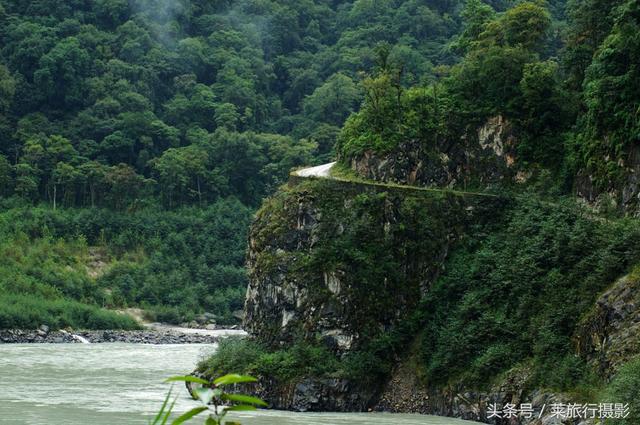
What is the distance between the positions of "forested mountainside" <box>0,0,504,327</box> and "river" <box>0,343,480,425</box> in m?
12.1

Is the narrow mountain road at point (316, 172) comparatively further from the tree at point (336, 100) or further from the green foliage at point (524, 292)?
the tree at point (336, 100)

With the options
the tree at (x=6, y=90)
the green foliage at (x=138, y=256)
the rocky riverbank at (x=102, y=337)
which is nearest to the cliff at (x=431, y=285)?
the rocky riverbank at (x=102, y=337)

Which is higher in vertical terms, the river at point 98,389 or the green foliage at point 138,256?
the river at point 98,389

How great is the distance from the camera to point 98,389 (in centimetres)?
3453

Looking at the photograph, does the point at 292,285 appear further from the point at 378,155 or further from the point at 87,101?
the point at 87,101

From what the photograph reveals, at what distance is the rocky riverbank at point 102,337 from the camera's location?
180ft

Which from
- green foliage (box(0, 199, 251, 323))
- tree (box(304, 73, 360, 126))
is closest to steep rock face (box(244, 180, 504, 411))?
green foliage (box(0, 199, 251, 323))

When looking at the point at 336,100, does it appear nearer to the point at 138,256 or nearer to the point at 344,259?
the point at 138,256

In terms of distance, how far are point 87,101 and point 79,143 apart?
6030 millimetres

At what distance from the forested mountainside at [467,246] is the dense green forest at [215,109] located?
17 cm

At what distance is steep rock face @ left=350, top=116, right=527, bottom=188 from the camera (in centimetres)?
3634

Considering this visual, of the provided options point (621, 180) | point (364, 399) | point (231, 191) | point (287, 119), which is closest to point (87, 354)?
point (364, 399)

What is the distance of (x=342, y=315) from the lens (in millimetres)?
32688

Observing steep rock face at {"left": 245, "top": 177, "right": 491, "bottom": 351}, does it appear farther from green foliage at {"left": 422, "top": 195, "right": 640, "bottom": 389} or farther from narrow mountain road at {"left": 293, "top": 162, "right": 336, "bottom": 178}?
narrow mountain road at {"left": 293, "top": 162, "right": 336, "bottom": 178}
